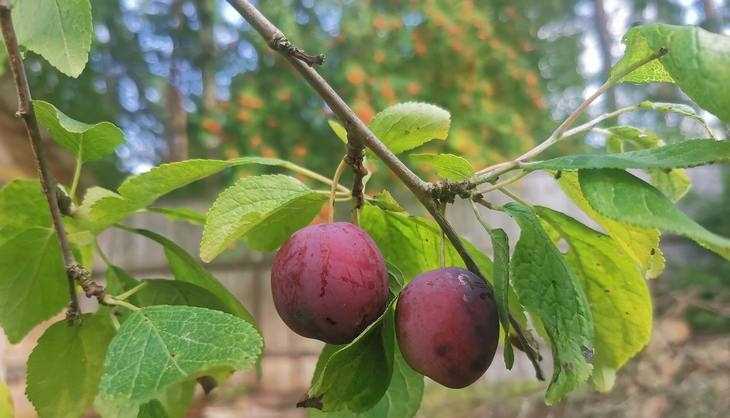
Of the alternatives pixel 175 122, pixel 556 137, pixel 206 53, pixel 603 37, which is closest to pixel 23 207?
pixel 556 137

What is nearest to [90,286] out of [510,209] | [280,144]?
[510,209]

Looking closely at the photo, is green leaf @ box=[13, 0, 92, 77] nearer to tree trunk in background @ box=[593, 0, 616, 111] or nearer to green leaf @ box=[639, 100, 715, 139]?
green leaf @ box=[639, 100, 715, 139]

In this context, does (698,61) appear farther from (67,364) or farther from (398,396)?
(67,364)

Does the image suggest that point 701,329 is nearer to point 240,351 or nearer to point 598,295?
point 598,295

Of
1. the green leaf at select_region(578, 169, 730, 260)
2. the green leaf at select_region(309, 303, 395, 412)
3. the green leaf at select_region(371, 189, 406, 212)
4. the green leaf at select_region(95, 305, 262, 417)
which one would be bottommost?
the green leaf at select_region(309, 303, 395, 412)

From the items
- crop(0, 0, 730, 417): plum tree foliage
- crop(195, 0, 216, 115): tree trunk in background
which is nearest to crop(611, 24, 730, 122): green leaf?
crop(0, 0, 730, 417): plum tree foliage

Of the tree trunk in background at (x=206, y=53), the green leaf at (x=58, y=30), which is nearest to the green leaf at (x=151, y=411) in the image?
the green leaf at (x=58, y=30)
